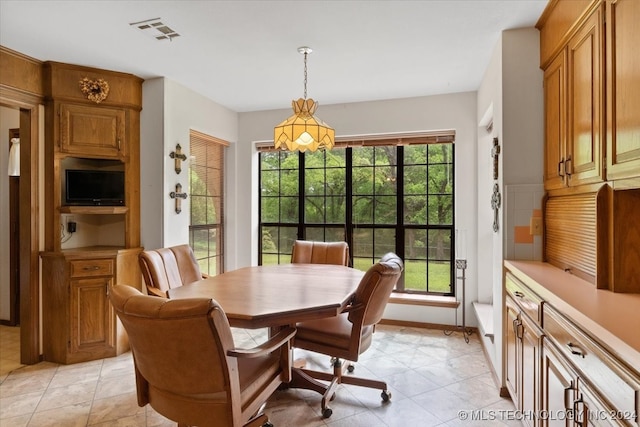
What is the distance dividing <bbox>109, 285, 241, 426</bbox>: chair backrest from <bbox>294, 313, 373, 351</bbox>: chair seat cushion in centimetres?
82

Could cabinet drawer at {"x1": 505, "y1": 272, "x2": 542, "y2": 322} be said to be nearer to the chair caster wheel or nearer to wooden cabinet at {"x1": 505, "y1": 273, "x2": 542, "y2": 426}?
wooden cabinet at {"x1": 505, "y1": 273, "x2": 542, "y2": 426}

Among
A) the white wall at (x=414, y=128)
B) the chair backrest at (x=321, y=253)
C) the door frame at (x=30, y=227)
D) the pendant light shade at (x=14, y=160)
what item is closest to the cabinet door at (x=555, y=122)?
the white wall at (x=414, y=128)

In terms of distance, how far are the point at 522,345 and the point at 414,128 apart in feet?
8.31

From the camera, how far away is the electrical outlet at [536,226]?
234cm

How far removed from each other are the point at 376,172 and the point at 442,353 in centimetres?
203

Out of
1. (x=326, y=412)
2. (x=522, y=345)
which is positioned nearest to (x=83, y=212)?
(x=326, y=412)

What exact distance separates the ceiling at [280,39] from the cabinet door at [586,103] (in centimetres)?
52

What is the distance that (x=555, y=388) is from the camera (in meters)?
1.42

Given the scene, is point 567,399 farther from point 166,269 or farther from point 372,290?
point 166,269

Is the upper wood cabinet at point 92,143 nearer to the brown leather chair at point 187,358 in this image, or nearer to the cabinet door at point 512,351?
the brown leather chair at point 187,358

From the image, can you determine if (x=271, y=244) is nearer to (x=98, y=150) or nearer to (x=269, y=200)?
(x=269, y=200)

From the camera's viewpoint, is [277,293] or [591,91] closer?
[591,91]

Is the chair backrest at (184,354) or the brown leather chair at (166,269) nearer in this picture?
the chair backrest at (184,354)

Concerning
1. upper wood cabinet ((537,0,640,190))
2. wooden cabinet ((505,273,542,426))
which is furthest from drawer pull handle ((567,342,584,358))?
upper wood cabinet ((537,0,640,190))
